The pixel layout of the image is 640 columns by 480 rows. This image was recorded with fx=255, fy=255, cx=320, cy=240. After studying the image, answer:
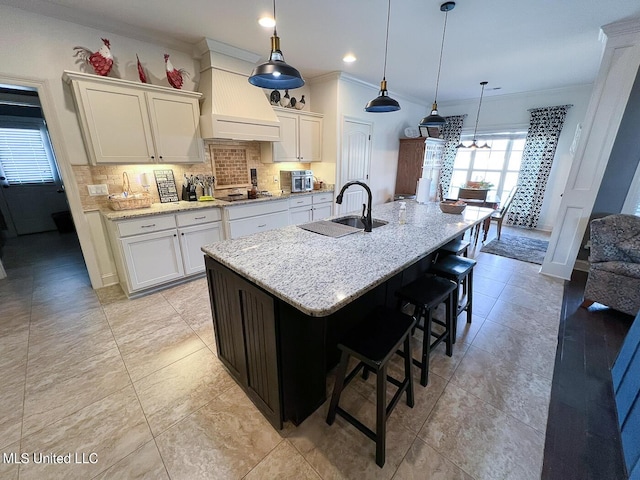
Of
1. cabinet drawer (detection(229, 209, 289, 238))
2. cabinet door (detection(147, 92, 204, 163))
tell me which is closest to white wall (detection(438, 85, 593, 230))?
cabinet drawer (detection(229, 209, 289, 238))

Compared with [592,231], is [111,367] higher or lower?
lower

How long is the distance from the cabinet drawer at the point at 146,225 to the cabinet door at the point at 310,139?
2281 mm

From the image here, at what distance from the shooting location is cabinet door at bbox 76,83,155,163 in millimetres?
2434

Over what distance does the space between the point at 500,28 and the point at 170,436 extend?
14.3ft

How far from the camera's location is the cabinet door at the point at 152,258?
2.63 m

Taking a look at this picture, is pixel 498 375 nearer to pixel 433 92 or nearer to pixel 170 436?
pixel 170 436

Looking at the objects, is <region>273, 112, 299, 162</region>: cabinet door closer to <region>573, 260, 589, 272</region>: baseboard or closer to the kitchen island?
the kitchen island

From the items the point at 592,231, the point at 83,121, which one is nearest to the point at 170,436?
the point at 83,121

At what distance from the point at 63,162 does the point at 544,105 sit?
24.9 feet

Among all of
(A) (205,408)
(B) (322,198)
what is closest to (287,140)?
(B) (322,198)

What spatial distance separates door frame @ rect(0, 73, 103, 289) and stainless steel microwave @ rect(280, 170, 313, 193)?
101 inches

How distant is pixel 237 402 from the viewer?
1.63 m

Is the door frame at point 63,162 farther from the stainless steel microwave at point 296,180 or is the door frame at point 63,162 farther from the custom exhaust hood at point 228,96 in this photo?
the stainless steel microwave at point 296,180

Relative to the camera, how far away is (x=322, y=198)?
173 inches
